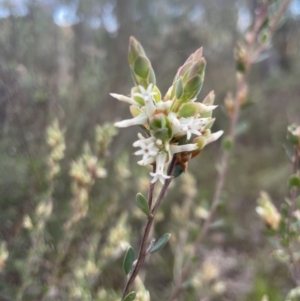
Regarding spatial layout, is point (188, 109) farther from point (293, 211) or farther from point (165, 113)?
point (293, 211)

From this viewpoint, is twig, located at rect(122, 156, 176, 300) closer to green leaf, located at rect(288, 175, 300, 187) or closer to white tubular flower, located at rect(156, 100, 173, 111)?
white tubular flower, located at rect(156, 100, 173, 111)

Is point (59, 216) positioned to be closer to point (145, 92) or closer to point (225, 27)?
point (145, 92)

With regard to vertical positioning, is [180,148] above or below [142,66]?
below

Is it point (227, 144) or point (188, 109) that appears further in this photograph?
point (227, 144)

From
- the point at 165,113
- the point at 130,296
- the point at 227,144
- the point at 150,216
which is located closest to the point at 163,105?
the point at 165,113

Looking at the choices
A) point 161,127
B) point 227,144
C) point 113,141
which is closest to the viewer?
point 161,127

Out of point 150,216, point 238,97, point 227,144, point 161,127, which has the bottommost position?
point 227,144

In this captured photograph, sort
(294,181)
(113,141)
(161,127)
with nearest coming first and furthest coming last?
(161,127) → (294,181) → (113,141)
